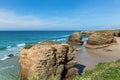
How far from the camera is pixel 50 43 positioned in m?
21.0

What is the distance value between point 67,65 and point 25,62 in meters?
4.02

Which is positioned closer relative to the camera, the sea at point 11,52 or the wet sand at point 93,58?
the sea at point 11,52

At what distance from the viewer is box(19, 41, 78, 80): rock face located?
1831 centimetres

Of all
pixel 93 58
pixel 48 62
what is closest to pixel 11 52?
pixel 93 58

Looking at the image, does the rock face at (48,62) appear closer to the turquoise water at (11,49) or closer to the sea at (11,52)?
the sea at (11,52)

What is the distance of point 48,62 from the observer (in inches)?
733

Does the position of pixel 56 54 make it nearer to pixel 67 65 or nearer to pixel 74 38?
pixel 67 65

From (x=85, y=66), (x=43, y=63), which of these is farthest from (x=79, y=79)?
(x=85, y=66)

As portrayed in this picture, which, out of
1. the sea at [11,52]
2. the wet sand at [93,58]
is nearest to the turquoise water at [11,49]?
the sea at [11,52]

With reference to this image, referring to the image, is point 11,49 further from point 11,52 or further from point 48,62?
point 48,62

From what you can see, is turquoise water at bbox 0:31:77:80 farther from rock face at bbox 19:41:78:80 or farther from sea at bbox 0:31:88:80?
rock face at bbox 19:41:78:80

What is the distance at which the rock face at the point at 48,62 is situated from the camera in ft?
60.1

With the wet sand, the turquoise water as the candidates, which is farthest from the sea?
the wet sand

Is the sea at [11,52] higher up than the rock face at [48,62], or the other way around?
the rock face at [48,62]
